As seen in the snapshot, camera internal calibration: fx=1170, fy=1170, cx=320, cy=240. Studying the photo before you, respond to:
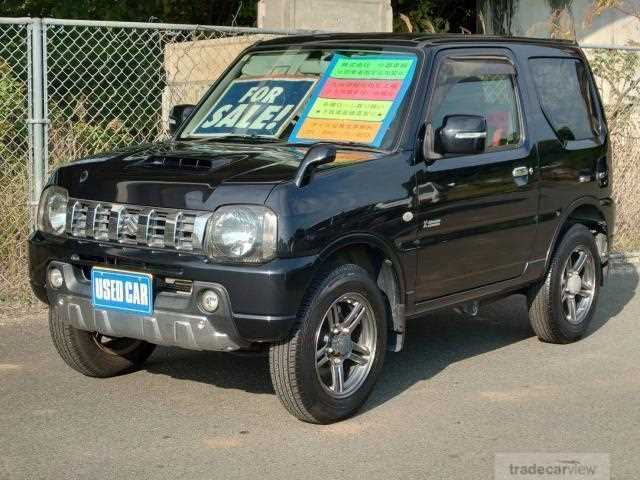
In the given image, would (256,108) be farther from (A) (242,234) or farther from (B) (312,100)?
(A) (242,234)

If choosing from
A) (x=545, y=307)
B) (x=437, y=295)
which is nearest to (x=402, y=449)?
(x=437, y=295)

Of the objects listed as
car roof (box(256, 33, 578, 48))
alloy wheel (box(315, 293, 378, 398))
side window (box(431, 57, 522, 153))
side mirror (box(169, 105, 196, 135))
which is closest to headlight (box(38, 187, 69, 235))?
side mirror (box(169, 105, 196, 135))

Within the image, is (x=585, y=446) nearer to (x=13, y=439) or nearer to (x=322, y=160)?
(x=322, y=160)

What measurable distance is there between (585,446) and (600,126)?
3.09 m

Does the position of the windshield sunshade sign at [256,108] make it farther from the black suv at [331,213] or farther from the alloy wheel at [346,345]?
the alloy wheel at [346,345]

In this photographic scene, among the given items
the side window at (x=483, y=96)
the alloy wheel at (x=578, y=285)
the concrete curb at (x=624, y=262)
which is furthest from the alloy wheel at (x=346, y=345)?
the concrete curb at (x=624, y=262)

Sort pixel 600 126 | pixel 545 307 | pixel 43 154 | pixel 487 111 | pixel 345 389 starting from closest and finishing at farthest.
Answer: pixel 345 389, pixel 487 111, pixel 545 307, pixel 600 126, pixel 43 154

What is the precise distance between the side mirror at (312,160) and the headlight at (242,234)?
242mm

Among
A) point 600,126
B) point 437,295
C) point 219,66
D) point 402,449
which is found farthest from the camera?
point 219,66

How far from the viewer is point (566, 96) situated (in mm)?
7613

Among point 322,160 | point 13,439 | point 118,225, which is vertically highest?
point 322,160

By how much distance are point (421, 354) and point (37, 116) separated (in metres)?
3.32

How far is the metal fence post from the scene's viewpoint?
27.3ft

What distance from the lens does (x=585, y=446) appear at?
5.46 metres
